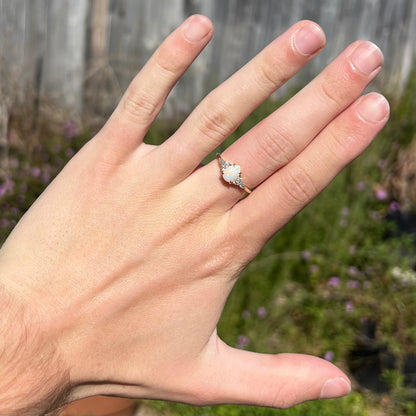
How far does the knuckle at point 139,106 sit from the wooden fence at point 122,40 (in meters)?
2.69

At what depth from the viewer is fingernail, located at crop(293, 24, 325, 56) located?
118cm

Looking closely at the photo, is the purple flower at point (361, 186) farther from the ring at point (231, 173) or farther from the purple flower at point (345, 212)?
the ring at point (231, 173)

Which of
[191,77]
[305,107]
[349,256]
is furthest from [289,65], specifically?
[191,77]

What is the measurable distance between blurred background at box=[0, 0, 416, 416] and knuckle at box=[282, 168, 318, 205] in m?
1.32

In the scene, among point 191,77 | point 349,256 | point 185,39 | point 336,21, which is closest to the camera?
point 185,39

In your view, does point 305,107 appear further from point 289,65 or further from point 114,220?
point 114,220

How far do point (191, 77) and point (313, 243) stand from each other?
2.04 m

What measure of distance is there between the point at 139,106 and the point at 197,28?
0.24m

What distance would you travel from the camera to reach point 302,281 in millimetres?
3385

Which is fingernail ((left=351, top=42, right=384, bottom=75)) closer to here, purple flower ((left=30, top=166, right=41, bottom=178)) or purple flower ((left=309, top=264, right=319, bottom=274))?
purple flower ((left=309, top=264, right=319, bottom=274))

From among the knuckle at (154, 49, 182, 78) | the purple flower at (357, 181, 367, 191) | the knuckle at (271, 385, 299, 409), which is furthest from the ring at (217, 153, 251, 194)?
the purple flower at (357, 181, 367, 191)

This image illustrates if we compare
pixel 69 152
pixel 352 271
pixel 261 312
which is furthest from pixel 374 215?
pixel 69 152

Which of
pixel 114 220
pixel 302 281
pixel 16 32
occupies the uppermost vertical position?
pixel 114 220

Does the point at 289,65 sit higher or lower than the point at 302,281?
higher
